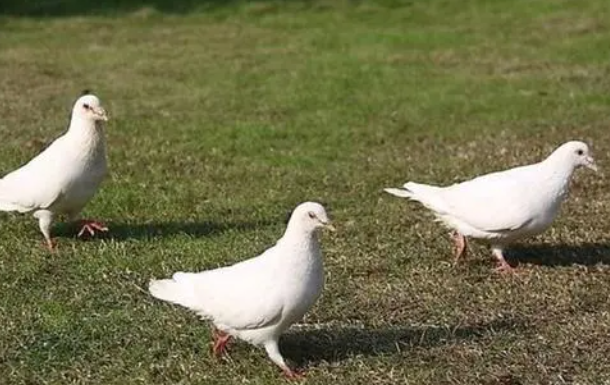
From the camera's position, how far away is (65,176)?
9320mm

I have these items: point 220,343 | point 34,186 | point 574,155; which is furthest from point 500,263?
point 34,186

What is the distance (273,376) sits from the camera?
668 centimetres

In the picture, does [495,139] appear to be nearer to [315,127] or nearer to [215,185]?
[315,127]

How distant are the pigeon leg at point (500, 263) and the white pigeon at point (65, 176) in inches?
121

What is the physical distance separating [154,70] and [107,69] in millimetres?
925

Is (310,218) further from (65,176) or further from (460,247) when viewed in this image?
(65,176)

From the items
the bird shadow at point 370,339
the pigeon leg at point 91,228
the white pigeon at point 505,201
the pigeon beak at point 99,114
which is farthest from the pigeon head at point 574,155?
the pigeon leg at point 91,228

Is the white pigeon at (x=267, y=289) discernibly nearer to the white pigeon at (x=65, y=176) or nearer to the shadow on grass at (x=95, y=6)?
the white pigeon at (x=65, y=176)

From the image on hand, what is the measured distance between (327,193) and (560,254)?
3.13 meters

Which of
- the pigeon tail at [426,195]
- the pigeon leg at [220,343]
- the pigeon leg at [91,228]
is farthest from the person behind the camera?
the pigeon leg at [91,228]

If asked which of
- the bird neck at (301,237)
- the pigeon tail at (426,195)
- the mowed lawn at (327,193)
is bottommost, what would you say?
the mowed lawn at (327,193)

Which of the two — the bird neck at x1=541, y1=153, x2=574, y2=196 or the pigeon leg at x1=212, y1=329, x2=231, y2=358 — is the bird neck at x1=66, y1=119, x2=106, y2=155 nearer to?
the pigeon leg at x1=212, y1=329, x2=231, y2=358

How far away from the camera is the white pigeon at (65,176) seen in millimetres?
9336

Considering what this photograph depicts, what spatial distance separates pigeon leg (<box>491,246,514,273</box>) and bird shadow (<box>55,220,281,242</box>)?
7.48 feet
